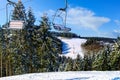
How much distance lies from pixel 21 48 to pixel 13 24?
102 feet

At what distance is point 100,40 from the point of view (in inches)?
3046

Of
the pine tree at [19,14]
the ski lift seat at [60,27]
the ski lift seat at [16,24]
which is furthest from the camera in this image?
the pine tree at [19,14]

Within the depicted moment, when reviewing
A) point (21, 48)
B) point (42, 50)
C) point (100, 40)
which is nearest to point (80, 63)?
point (42, 50)

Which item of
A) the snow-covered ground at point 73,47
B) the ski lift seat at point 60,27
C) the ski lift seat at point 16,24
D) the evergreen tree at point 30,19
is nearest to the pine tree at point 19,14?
the evergreen tree at point 30,19

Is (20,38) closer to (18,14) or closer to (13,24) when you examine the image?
(18,14)

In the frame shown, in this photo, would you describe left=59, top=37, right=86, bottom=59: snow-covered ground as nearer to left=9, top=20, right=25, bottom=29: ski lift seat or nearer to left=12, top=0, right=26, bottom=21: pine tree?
left=12, top=0, right=26, bottom=21: pine tree

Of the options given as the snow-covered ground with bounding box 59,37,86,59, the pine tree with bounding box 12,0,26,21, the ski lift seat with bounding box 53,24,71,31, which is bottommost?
the snow-covered ground with bounding box 59,37,86,59

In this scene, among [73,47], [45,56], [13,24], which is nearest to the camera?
[13,24]

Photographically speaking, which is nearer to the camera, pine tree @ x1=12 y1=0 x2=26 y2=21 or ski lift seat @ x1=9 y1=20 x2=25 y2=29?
ski lift seat @ x1=9 y1=20 x2=25 y2=29

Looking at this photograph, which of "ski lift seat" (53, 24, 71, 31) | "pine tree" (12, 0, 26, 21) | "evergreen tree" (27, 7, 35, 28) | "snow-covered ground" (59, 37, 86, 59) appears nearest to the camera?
"ski lift seat" (53, 24, 71, 31)

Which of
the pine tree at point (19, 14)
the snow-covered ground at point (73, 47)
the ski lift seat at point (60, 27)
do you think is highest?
the pine tree at point (19, 14)

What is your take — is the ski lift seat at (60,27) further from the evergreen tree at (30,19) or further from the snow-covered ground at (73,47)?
the snow-covered ground at (73,47)

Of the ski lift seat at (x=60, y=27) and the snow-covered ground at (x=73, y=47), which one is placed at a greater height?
the ski lift seat at (x=60, y=27)

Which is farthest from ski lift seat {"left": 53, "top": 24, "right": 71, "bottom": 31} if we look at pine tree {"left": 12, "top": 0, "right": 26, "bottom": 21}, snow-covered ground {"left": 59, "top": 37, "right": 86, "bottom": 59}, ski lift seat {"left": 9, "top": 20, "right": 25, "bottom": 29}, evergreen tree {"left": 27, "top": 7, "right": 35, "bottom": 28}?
snow-covered ground {"left": 59, "top": 37, "right": 86, "bottom": 59}
